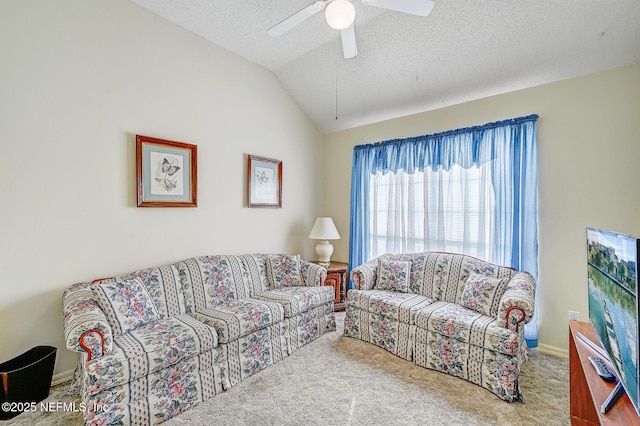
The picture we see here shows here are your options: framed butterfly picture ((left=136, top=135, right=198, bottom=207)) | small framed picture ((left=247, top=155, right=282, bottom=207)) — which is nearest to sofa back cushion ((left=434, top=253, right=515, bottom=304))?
small framed picture ((left=247, top=155, right=282, bottom=207))

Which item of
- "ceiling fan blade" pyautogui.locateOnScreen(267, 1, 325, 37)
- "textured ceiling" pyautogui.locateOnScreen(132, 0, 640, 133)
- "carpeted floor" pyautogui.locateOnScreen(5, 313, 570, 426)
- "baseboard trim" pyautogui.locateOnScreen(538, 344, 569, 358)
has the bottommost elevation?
"carpeted floor" pyautogui.locateOnScreen(5, 313, 570, 426)

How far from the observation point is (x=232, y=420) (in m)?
1.92

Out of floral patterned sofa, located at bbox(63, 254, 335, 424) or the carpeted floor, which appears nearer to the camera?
floral patterned sofa, located at bbox(63, 254, 335, 424)

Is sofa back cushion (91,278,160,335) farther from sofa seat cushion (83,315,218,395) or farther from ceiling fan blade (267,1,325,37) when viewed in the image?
ceiling fan blade (267,1,325,37)

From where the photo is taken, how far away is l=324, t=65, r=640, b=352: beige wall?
2.50 meters

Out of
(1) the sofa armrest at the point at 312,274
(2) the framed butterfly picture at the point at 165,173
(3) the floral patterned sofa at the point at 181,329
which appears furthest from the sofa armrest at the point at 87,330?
(1) the sofa armrest at the point at 312,274

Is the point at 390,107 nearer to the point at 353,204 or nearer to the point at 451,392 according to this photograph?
the point at 353,204

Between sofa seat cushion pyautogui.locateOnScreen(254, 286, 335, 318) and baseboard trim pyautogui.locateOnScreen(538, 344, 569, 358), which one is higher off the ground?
sofa seat cushion pyautogui.locateOnScreen(254, 286, 335, 318)

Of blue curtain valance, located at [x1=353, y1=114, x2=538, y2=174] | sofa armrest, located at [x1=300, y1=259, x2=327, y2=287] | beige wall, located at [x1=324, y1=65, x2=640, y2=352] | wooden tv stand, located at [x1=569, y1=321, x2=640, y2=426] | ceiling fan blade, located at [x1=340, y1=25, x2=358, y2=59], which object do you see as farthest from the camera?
sofa armrest, located at [x1=300, y1=259, x2=327, y2=287]

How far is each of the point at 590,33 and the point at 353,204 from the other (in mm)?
2880

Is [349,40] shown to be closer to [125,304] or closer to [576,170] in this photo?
[576,170]

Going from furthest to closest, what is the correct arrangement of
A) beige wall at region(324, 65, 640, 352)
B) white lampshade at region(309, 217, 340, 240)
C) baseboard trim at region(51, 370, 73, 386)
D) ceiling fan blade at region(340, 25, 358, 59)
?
white lampshade at region(309, 217, 340, 240) → beige wall at region(324, 65, 640, 352) → baseboard trim at region(51, 370, 73, 386) → ceiling fan blade at region(340, 25, 358, 59)

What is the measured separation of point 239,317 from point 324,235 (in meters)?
1.82

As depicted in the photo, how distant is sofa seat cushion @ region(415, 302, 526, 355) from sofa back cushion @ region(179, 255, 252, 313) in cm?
179
